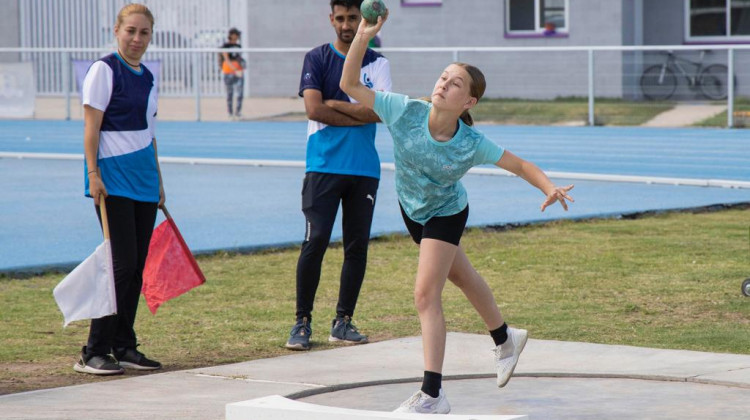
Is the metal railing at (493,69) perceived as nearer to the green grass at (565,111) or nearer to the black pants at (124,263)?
the green grass at (565,111)

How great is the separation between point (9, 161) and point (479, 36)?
12258mm

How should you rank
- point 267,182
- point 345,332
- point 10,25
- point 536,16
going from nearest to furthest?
point 345,332, point 267,182, point 536,16, point 10,25

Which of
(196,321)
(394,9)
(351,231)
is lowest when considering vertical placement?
(196,321)

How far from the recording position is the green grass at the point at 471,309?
25.3 ft

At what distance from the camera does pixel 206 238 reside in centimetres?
1214

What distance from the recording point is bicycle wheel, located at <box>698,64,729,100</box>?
22.6 meters

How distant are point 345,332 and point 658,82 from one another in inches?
664

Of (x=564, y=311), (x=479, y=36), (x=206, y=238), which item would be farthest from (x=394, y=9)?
(x=564, y=311)

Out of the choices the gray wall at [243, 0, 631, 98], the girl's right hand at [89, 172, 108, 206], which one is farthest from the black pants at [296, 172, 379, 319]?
the gray wall at [243, 0, 631, 98]

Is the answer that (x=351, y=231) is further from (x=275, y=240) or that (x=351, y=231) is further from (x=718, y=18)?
(x=718, y=18)

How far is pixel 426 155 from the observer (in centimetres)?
595

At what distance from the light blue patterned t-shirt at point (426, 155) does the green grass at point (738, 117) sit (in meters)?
16.2

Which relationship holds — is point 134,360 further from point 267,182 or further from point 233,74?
point 233,74

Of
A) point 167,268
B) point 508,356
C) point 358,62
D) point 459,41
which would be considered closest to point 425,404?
point 508,356
